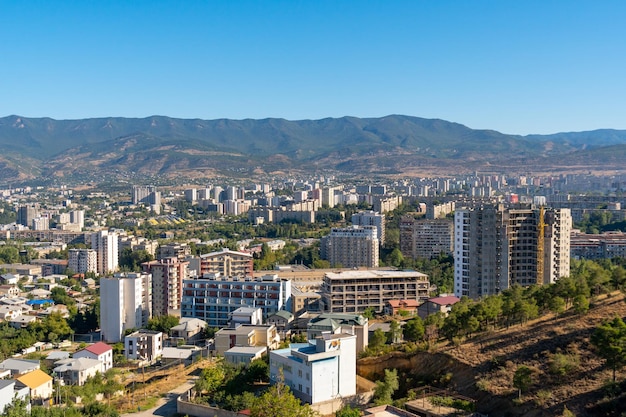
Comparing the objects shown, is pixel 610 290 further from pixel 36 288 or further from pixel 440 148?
pixel 440 148

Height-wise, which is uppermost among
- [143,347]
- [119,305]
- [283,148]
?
[283,148]

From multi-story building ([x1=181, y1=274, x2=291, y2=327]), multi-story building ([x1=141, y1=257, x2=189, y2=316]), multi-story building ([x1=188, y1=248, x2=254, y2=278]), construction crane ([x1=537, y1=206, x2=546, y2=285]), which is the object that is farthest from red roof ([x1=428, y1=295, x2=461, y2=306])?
multi-story building ([x1=188, y1=248, x2=254, y2=278])

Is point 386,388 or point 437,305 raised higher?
point 437,305

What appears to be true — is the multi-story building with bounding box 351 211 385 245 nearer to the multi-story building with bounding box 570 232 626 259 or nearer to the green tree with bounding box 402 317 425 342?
the multi-story building with bounding box 570 232 626 259

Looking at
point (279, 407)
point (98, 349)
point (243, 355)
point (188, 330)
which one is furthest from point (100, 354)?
point (279, 407)

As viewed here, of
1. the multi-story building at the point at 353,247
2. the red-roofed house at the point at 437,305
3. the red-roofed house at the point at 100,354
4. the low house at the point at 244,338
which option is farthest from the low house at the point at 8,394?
the multi-story building at the point at 353,247

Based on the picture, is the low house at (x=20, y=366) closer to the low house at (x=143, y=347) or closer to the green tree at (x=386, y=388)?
the low house at (x=143, y=347)

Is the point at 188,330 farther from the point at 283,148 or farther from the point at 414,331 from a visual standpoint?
the point at 283,148
